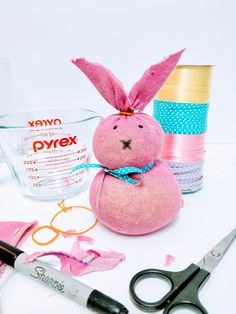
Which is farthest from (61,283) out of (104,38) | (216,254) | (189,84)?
(104,38)

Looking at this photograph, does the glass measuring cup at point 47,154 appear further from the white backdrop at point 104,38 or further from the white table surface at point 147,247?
the white backdrop at point 104,38

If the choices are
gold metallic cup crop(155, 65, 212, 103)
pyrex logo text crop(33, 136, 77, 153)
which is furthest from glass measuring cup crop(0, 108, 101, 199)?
gold metallic cup crop(155, 65, 212, 103)

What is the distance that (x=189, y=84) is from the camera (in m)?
0.34

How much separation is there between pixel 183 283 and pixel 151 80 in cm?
18

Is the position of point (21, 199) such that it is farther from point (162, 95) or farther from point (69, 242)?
point (162, 95)

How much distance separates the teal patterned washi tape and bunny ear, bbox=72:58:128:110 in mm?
97

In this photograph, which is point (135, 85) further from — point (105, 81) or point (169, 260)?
point (169, 260)

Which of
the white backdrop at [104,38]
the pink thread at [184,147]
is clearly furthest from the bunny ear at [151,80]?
the white backdrop at [104,38]

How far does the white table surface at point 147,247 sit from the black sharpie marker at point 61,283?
0.03ft

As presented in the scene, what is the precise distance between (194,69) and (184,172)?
0.42 ft

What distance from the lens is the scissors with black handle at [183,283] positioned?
8.1 inches

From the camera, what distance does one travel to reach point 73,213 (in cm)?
34

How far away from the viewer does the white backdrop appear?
1.47 feet

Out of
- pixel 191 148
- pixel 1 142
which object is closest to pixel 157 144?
pixel 191 148
